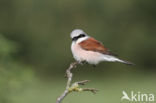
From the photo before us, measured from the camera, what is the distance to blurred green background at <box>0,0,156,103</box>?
16172 millimetres

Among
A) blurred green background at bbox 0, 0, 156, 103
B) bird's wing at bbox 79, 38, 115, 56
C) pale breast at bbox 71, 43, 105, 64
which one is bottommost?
pale breast at bbox 71, 43, 105, 64

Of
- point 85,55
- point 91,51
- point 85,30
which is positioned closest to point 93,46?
point 91,51

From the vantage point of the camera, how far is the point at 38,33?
1678 centimetres

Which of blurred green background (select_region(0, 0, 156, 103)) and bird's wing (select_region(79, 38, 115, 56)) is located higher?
blurred green background (select_region(0, 0, 156, 103))

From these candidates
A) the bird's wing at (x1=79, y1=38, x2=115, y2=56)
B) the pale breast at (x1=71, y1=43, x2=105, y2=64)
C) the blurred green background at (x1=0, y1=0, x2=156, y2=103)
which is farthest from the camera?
the blurred green background at (x1=0, y1=0, x2=156, y2=103)

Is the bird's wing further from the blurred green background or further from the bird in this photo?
the blurred green background

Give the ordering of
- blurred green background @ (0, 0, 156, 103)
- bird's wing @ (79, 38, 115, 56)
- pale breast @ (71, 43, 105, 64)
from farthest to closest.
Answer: blurred green background @ (0, 0, 156, 103), bird's wing @ (79, 38, 115, 56), pale breast @ (71, 43, 105, 64)

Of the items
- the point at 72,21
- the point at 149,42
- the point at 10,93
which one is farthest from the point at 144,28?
the point at 10,93

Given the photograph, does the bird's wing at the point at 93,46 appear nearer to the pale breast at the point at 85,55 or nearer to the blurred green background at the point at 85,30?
the pale breast at the point at 85,55

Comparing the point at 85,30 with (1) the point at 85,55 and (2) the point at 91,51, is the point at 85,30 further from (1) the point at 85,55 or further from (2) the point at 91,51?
(1) the point at 85,55

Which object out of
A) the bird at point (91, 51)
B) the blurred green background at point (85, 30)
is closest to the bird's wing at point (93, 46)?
the bird at point (91, 51)

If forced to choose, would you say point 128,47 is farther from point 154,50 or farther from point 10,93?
point 10,93

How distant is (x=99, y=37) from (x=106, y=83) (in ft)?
3.38

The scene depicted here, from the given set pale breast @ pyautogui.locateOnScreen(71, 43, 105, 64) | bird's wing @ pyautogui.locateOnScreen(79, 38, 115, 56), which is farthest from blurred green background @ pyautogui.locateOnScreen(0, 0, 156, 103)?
pale breast @ pyautogui.locateOnScreen(71, 43, 105, 64)
